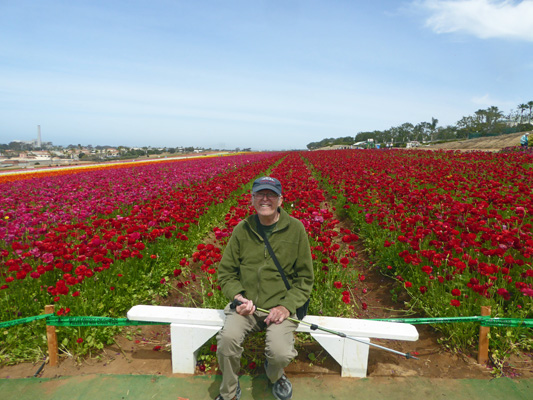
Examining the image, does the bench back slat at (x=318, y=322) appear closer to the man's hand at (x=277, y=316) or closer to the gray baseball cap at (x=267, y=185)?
the man's hand at (x=277, y=316)

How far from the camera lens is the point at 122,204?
6922mm

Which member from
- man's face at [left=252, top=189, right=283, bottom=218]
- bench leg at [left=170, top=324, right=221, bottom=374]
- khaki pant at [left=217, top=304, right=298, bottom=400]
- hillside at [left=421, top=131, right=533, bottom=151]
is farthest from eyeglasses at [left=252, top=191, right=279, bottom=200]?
hillside at [left=421, top=131, right=533, bottom=151]

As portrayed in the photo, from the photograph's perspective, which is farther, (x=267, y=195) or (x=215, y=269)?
(x=215, y=269)

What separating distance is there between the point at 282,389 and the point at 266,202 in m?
1.40

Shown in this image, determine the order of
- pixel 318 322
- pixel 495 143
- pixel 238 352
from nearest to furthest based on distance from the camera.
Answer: pixel 238 352 → pixel 318 322 → pixel 495 143

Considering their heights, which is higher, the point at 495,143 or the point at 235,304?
the point at 495,143

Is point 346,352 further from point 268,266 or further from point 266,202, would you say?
point 266,202

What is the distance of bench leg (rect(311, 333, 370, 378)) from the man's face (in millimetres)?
1054

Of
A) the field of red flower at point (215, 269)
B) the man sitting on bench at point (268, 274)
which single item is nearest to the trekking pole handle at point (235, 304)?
the man sitting on bench at point (268, 274)

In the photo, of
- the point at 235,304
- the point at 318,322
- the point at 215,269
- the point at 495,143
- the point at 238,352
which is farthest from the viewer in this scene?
the point at 495,143

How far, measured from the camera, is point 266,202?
2521 millimetres

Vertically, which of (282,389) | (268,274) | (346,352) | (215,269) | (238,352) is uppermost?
(268,274)

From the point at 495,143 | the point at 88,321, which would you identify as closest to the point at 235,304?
the point at 88,321

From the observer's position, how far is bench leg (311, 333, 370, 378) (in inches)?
98.6
